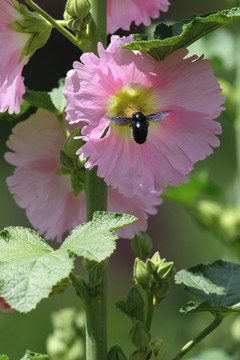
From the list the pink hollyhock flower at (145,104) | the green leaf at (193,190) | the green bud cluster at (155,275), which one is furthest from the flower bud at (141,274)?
the green leaf at (193,190)

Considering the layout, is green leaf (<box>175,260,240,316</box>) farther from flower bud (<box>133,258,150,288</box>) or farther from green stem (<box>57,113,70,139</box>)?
green stem (<box>57,113,70,139</box>)

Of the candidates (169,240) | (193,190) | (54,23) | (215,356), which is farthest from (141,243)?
(169,240)

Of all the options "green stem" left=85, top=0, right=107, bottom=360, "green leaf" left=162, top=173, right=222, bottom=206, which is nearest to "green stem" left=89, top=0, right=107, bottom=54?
"green stem" left=85, top=0, right=107, bottom=360

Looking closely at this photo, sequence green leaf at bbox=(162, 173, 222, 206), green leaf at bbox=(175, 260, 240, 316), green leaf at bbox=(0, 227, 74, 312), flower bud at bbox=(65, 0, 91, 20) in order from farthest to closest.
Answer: green leaf at bbox=(162, 173, 222, 206), green leaf at bbox=(175, 260, 240, 316), flower bud at bbox=(65, 0, 91, 20), green leaf at bbox=(0, 227, 74, 312)

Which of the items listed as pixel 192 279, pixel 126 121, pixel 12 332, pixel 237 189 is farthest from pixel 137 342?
pixel 12 332

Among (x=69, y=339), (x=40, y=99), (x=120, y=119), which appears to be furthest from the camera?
(x=69, y=339)

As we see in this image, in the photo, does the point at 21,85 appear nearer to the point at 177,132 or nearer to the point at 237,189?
the point at 177,132

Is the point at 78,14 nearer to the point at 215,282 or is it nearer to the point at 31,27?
the point at 31,27
